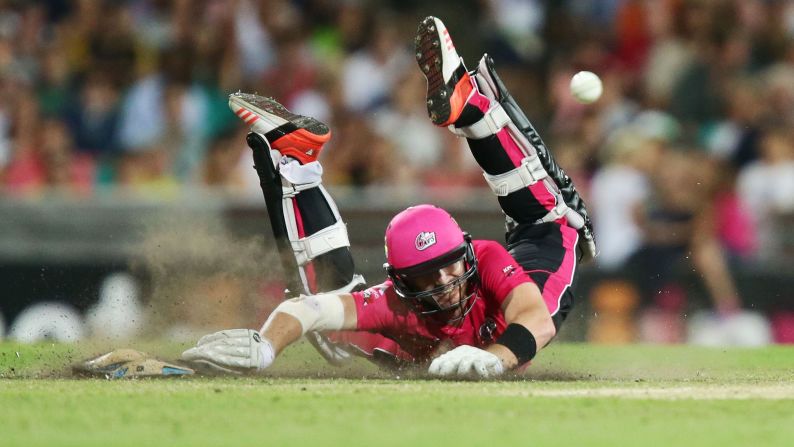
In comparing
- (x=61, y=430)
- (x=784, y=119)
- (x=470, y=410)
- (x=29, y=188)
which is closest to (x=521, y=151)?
(x=470, y=410)

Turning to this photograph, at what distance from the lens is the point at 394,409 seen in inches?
214

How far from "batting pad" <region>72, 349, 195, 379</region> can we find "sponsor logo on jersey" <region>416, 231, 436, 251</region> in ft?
4.37

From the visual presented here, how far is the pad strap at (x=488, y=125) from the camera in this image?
7.77 metres

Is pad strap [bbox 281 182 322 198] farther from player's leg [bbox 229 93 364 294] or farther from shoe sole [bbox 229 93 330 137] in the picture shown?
→ shoe sole [bbox 229 93 330 137]

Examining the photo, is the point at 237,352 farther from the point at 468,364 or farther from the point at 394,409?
the point at 394,409

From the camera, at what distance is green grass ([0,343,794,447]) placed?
15.5 ft

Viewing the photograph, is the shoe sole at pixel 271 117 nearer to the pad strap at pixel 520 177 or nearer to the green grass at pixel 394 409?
the pad strap at pixel 520 177

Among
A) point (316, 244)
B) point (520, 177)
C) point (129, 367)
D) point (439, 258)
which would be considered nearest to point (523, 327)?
point (439, 258)

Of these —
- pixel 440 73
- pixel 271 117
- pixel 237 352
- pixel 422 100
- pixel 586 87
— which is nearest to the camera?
pixel 237 352

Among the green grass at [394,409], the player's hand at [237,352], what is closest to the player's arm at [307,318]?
the player's hand at [237,352]

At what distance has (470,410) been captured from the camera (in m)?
5.38

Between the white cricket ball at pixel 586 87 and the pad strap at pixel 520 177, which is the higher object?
the white cricket ball at pixel 586 87

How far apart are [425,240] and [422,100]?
6697 mm

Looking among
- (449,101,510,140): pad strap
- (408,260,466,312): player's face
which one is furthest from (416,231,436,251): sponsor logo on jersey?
(449,101,510,140): pad strap
